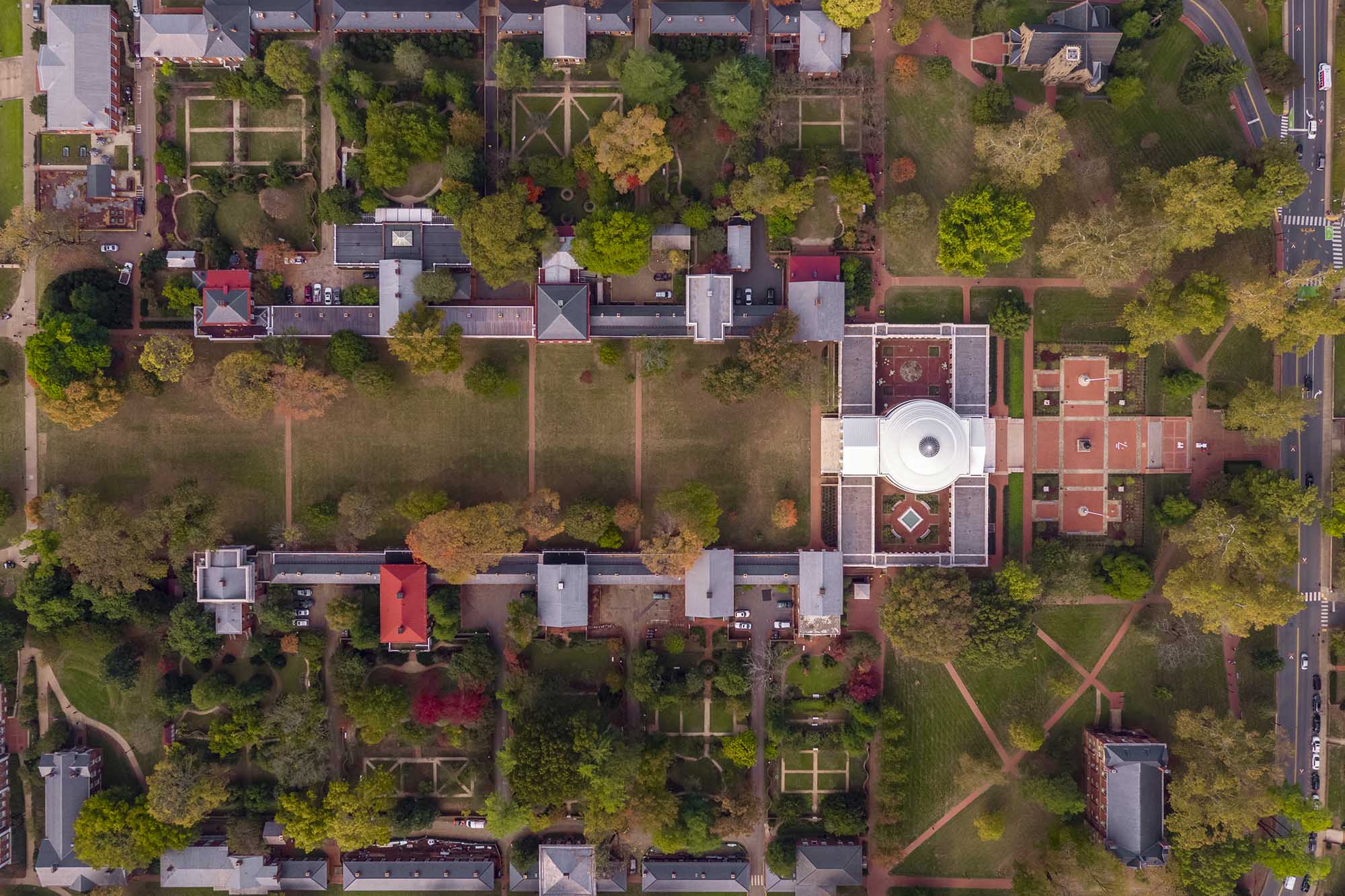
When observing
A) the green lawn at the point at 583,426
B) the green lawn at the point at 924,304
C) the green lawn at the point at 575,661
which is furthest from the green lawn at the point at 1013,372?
the green lawn at the point at 575,661

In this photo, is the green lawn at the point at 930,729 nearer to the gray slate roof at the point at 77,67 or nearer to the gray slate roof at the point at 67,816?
the gray slate roof at the point at 67,816

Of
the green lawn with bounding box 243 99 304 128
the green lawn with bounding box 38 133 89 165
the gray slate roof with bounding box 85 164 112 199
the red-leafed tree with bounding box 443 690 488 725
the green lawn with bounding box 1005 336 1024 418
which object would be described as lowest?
the red-leafed tree with bounding box 443 690 488 725

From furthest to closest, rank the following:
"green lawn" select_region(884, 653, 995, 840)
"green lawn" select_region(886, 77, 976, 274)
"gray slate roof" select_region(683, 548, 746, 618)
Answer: "green lawn" select_region(884, 653, 995, 840) → "green lawn" select_region(886, 77, 976, 274) → "gray slate roof" select_region(683, 548, 746, 618)

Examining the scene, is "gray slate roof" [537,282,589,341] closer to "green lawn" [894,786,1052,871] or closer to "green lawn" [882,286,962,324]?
"green lawn" [882,286,962,324]

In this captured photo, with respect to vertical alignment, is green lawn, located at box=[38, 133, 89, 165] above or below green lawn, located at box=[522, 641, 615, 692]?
above

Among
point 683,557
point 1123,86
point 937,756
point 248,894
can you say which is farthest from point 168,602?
point 1123,86

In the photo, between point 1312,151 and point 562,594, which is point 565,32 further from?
point 1312,151

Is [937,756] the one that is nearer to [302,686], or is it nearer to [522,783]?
[522,783]

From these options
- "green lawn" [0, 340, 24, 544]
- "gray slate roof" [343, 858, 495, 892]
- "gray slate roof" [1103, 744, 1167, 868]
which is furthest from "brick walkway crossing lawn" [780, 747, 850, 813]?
"green lawn" [0, 340, 24, 544]
